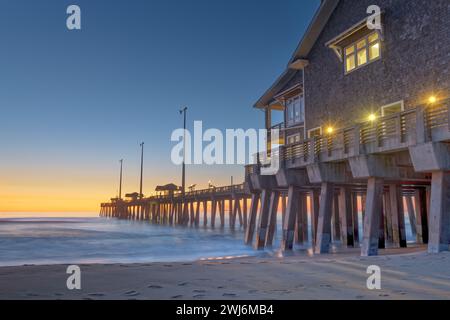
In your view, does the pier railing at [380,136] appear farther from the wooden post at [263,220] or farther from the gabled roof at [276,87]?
the gabled roof at [276,87]

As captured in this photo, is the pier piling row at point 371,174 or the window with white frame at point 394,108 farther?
the window with white frame at point 394,108

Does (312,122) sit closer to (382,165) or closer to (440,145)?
(382,165)

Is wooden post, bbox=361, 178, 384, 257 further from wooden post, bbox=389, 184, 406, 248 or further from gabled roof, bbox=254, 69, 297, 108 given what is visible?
gabled roof, bbox=254, 69, 297, 108

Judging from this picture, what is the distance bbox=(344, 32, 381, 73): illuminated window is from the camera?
53.1 feet

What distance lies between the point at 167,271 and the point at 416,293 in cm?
441

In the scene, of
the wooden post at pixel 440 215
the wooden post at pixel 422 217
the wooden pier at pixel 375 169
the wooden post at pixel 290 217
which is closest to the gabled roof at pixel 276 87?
the wooden pier at pixel 375 169

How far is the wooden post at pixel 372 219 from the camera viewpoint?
42.9ft

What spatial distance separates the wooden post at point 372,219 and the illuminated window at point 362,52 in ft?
18.9

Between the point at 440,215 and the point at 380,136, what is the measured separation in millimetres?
3354

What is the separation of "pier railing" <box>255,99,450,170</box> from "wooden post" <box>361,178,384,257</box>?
1.26m

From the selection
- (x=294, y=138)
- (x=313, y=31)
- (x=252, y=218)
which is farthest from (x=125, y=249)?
(x=313, y=31)

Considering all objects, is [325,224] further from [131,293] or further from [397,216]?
[131,293]

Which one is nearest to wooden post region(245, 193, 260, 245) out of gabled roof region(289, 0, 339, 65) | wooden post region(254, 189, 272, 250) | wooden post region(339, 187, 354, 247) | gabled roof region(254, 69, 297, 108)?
wooden post region(254, 189, 272, 250)
